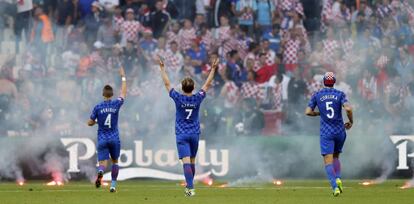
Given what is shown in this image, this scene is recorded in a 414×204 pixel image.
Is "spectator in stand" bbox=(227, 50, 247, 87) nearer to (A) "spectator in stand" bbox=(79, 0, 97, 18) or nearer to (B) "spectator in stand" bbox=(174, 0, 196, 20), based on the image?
(B) "spectator in stand" bbox=(174, 0, 196, 20)

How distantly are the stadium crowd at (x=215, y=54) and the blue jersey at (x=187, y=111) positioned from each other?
28.0ft

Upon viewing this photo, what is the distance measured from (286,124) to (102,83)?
5.40 meters

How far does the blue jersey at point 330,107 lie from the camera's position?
74.9ft

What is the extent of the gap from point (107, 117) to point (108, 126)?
22cm

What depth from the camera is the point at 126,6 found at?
3488 cm

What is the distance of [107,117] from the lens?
24.5 metres

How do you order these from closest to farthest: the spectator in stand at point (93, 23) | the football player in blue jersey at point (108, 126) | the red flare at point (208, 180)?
the football player in blue jersey at point (108, 126)
the red flare at point (208, 180)
the spectator in stand at point (93, 23)

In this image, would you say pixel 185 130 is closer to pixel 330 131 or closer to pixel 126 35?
pixel 330 131

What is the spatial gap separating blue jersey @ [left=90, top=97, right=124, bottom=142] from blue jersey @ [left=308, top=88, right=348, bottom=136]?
421cm

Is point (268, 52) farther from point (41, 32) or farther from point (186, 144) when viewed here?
point (186, 144)

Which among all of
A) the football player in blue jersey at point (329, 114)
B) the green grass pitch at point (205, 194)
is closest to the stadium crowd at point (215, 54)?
the green grass pitch at point (205, 194)

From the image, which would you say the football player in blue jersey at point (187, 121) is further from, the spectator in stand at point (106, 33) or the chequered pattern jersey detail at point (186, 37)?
the spectator in stand at point (106, 33)

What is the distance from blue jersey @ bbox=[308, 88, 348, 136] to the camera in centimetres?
2283

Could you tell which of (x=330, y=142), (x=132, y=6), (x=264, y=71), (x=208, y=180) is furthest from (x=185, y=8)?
(x=330, y=142)
